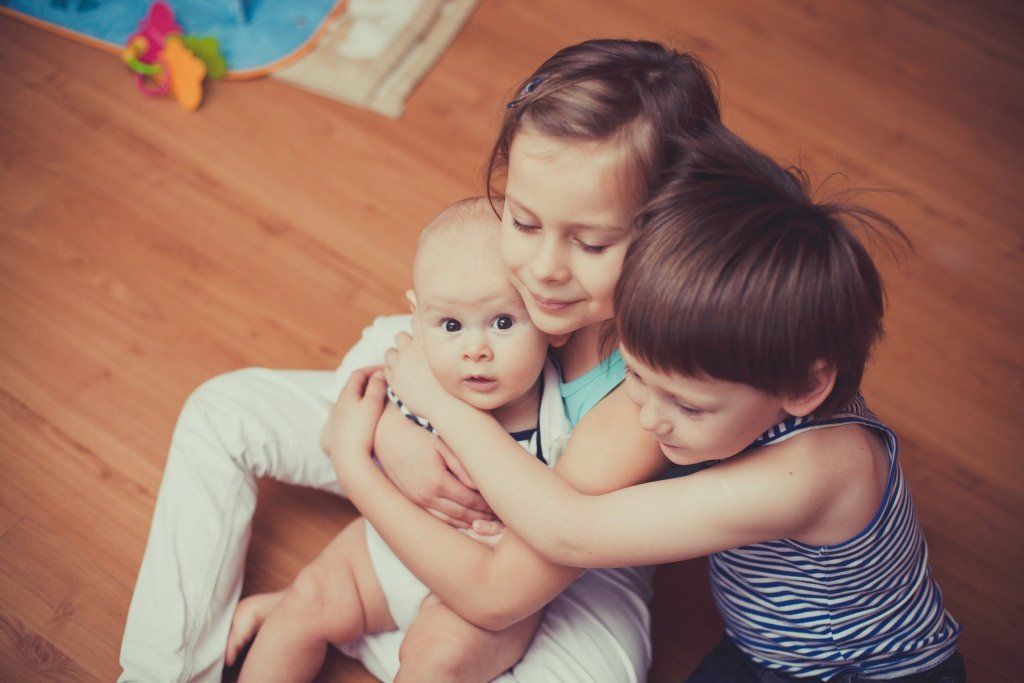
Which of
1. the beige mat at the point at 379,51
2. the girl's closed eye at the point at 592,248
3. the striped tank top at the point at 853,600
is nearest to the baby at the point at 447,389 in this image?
the girl's closed eye at the point at 592,248

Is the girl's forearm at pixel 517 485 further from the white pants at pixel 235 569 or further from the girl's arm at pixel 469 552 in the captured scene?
the white pants at pixel 235 569

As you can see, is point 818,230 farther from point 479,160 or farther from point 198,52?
point 198,52

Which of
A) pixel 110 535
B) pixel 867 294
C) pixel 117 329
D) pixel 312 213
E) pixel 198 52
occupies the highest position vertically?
pixel 867 294

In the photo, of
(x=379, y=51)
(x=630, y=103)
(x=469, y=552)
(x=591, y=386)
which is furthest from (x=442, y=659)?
(x=379, y=51)

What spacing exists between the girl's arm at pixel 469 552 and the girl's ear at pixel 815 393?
164 millimetres

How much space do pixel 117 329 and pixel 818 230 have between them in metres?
1.19

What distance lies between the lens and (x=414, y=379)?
102 centimetres

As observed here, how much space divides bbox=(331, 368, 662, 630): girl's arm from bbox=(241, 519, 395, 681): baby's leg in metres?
0.15

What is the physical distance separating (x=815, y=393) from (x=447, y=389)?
1.36 ft

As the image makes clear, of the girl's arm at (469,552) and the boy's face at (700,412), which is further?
the girl's arm at (469,552)

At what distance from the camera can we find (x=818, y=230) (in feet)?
2.38

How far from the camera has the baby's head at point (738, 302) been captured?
2.32 ft

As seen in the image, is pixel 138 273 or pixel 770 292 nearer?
pixel 770 292

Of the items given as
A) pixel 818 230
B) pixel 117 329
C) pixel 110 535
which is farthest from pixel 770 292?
pixel 117 329
